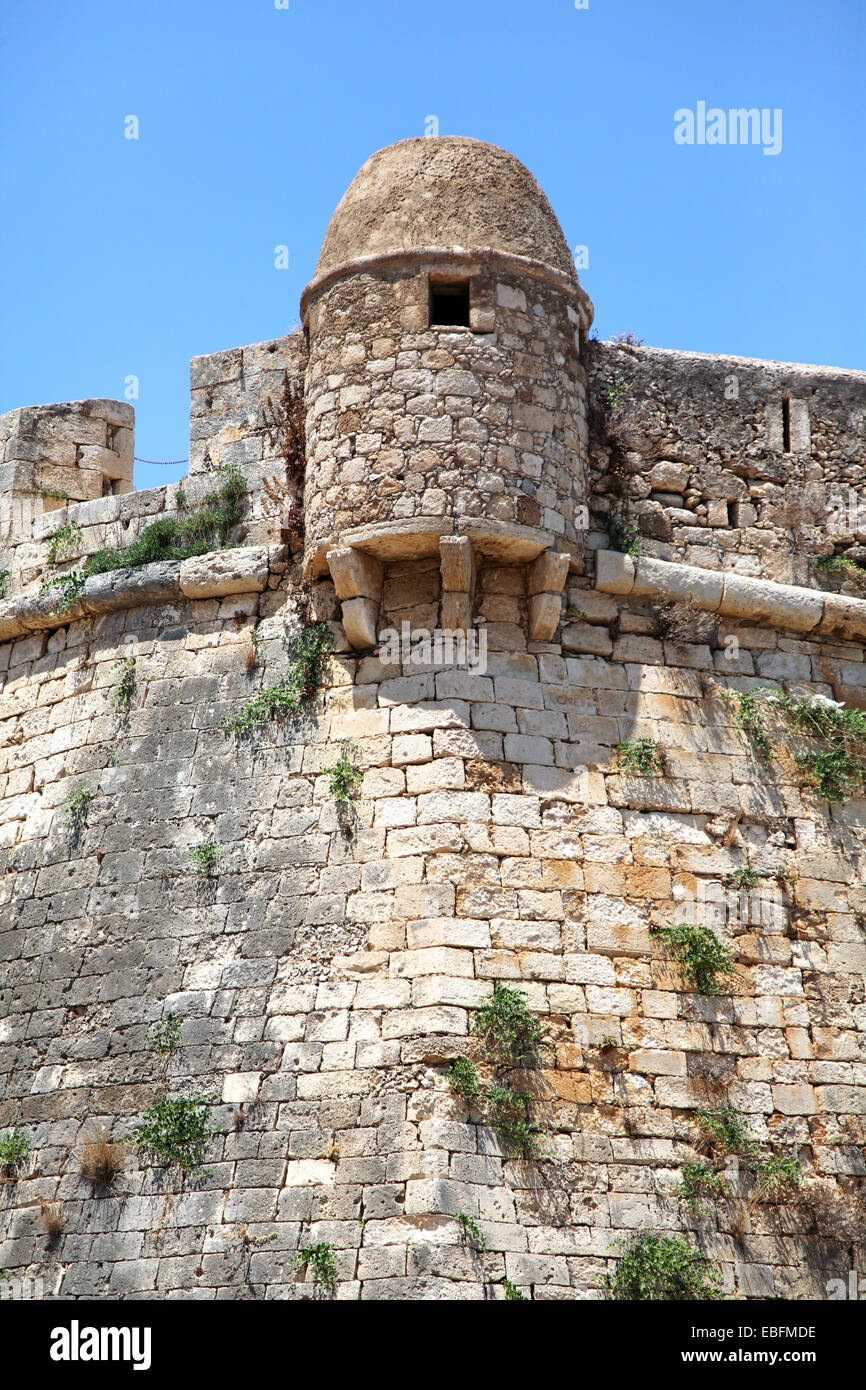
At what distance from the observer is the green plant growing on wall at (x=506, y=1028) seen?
27.9ft

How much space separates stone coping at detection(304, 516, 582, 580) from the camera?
925 centimetres

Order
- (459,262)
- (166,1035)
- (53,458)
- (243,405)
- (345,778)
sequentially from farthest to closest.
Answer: (53,458) < (243,405) < (459,262) < (345,778) < (166,1035)

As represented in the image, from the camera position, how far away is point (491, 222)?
9930mm

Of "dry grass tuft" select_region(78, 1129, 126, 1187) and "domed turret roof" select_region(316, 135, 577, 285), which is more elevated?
"domed turret roof" select_region(316, 135, 577, 285)

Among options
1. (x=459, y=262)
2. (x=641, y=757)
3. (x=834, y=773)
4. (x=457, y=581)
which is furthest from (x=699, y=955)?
(x=459, y=262)

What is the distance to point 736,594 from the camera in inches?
395

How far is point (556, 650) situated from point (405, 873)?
1.59 metres

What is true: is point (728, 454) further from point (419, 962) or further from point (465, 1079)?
point (465, 1079)

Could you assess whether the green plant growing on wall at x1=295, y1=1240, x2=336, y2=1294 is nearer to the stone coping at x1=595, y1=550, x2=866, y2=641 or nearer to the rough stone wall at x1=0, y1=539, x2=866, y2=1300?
the rough stone wall at x1=0, y1=539, x2=866, y2=1300

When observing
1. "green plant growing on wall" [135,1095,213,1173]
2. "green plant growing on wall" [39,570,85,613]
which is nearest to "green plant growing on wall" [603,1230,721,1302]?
"green plant growing on wall" [135,1095,213,1173]

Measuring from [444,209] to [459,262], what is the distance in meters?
0.40

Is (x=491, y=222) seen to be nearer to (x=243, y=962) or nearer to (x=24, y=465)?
(x=24, y=465)

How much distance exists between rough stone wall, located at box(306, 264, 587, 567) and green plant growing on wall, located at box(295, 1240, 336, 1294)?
372 centimetres

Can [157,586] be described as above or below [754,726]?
above
